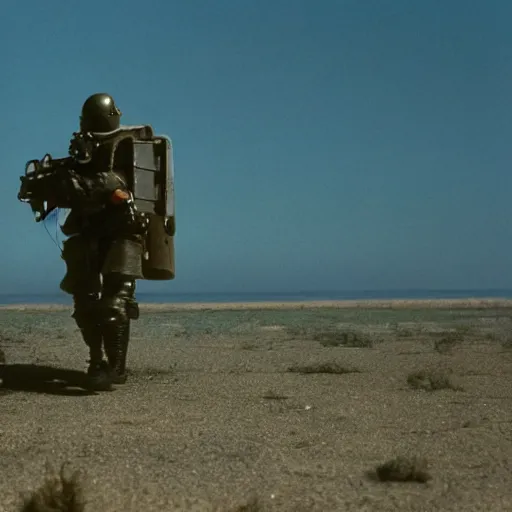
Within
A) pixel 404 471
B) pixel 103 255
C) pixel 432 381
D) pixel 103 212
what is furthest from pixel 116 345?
pixel 404 471

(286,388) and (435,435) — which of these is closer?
(435,435)

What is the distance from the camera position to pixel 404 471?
3.96 meters

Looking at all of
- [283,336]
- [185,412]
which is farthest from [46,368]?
→ [283,336]

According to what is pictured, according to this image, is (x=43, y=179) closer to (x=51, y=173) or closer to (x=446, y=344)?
(x=51, y=173)

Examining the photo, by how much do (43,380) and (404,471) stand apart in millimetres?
4855

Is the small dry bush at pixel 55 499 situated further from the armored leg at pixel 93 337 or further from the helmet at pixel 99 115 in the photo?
the helmet at pixel 99 115

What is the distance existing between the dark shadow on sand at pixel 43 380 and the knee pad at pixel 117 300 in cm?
65

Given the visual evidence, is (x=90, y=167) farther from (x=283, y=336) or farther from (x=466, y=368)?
(x=283, y=336)

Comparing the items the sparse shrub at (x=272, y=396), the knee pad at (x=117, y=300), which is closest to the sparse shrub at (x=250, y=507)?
the sparse shrub at (x=272, y=396)

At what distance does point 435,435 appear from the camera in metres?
5.20

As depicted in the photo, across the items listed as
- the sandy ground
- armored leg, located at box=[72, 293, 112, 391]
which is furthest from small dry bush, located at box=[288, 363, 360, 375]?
armored leg, located at box=[72, 293, 112, 391]

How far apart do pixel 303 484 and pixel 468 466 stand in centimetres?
98

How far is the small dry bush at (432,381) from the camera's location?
299 inches

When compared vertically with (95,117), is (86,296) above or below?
below
